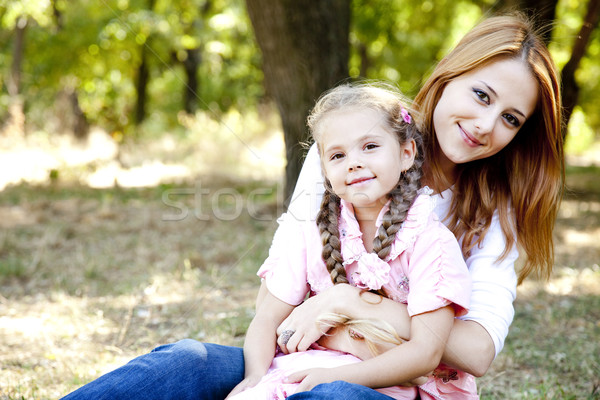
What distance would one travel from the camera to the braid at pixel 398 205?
1604mm

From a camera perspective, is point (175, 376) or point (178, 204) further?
point (178, 204)

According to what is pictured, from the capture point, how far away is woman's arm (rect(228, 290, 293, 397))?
1.71 meters

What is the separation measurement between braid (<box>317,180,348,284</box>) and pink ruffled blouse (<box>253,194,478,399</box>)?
3 cm

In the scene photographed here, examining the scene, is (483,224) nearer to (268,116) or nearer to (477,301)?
(477,301)

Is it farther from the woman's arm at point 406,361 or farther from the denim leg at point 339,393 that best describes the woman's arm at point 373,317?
the denim leg at point 339,393

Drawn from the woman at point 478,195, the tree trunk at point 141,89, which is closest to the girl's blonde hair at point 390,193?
the woman at point 478,195

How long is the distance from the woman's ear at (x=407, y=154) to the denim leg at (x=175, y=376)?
79 centimetres

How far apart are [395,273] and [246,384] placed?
55 cm

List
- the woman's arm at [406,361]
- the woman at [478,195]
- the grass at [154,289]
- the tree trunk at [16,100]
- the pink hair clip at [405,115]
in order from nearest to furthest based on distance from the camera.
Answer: the woman's arm at [406,361], the woman at [478,195], the pink hair clip at [405,115], the grass at [154,289], the tree trunk at [16,100]

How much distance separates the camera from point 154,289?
3.59 m

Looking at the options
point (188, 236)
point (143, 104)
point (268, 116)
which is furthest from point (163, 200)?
point (143, 104)

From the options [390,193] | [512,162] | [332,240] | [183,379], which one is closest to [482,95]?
[512,162]

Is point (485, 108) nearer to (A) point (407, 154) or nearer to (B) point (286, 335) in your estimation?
(A) point (407, 154)

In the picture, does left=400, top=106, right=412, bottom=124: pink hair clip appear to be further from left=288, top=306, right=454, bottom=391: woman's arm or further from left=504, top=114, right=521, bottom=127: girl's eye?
left=288, top=306, right=454, bottom=391: woman's arm
